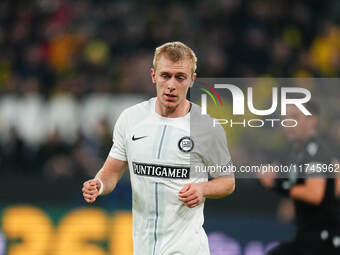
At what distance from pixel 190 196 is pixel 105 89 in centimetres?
728

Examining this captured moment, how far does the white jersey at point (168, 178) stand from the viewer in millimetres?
4746

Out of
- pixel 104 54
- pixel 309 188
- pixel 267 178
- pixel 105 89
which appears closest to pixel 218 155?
pixel 267 178

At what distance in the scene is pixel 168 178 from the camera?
4766 mm

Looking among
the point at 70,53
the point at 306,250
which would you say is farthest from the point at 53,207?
the point at 70,53

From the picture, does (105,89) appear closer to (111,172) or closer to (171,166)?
(111,172)

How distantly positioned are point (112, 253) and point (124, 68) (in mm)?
4786

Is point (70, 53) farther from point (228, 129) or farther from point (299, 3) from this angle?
point (228, 129)

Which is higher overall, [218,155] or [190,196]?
[218,155]

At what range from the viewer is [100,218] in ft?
27.5

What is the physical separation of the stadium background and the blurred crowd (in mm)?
21

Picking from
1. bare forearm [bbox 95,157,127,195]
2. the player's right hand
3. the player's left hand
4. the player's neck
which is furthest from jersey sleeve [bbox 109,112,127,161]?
the player's left hand

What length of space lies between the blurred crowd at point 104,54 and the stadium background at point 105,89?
0.07 ft

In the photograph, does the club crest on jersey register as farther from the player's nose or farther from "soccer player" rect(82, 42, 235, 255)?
the player's nose

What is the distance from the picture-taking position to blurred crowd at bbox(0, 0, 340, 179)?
10797 millimetres
